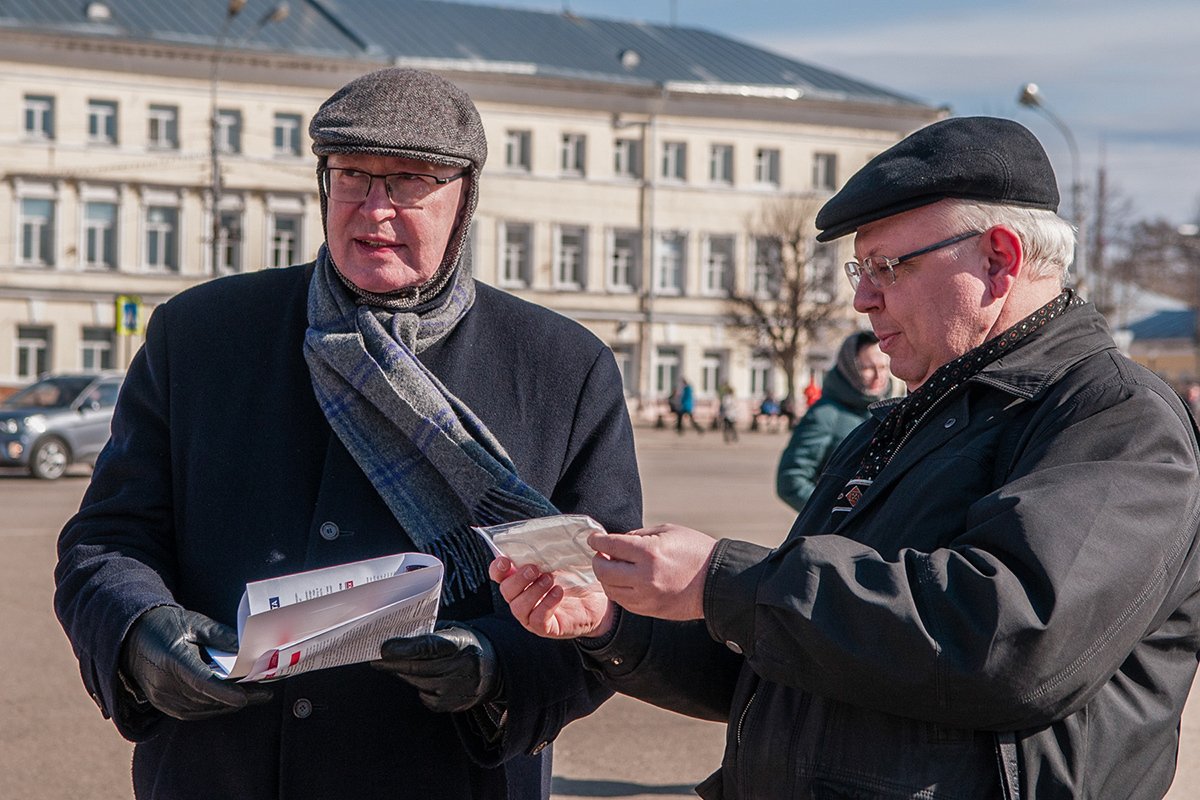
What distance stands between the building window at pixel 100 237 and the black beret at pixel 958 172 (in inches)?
1825

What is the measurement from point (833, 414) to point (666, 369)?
148 feet

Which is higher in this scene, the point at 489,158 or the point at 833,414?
the point at 489,158

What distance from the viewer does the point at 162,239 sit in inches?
1844

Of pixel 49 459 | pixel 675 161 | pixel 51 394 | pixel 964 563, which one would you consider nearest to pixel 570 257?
pixel 675 161

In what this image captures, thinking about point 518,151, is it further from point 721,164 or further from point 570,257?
point 721,164

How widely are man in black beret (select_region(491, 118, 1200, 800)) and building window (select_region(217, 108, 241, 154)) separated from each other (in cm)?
4589

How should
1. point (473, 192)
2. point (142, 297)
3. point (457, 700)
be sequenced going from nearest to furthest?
point (457, 700) → point (473, 192) → point (142, 297)

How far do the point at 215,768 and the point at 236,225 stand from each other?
151 feet

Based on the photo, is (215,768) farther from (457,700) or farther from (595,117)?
(595,117)

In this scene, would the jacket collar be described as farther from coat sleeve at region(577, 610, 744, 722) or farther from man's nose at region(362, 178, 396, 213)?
man's nose at region(362, 178, 396, 213)

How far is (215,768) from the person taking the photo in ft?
9.00

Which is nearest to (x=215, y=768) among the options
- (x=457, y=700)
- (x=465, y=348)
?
(x=457, y=700)

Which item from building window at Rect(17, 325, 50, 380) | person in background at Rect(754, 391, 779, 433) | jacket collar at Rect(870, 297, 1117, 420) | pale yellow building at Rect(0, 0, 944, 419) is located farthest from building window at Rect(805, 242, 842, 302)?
jacket collar at Rect(870, 297, 1117, 420)

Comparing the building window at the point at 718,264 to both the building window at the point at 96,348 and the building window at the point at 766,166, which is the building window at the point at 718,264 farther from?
the building window at the point at 96,348
